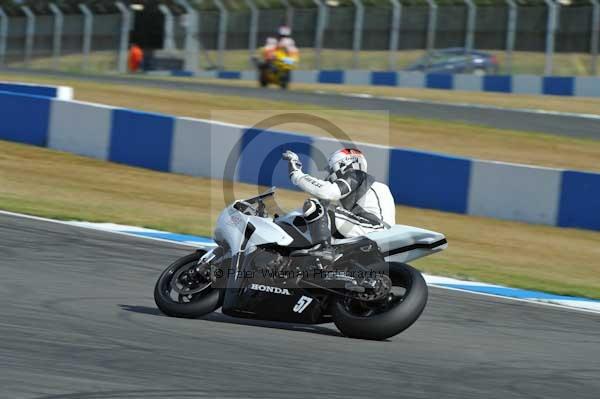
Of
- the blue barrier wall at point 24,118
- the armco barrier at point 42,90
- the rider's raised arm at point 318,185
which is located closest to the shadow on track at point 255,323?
the rider's raised arm at point 318,185

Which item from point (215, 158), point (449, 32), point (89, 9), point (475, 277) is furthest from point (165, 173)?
point (89, 9)

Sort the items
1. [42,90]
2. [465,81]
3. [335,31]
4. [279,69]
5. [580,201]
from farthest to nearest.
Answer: [335,31], [465,81], [279,69], [42,90], [580,201]

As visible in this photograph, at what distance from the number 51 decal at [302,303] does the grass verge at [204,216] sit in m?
2.96

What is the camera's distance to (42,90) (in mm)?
18828

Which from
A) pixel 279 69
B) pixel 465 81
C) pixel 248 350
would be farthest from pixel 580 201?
pixel 465 81

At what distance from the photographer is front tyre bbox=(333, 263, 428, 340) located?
6.22 m

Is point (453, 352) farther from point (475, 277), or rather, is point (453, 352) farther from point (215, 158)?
point (215, 158)

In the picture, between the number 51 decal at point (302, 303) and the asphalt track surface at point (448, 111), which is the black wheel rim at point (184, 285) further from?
the asphalt track surface at point (448, 111)

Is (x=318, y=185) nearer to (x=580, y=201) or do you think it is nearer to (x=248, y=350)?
(x=248, y=350)

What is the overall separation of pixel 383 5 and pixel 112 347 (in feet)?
88.4

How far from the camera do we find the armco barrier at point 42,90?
18312 millimetres

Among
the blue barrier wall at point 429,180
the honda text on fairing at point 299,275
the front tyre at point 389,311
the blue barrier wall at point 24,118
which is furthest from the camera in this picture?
the blue barrier wall at point 24,118

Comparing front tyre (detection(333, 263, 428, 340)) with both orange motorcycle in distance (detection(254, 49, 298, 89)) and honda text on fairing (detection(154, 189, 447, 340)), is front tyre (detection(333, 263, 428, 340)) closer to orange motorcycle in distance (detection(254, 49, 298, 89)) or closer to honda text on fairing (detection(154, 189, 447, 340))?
honda text on fairing (detection(154, 189, 447, 340))

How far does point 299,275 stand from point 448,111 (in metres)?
15.4
